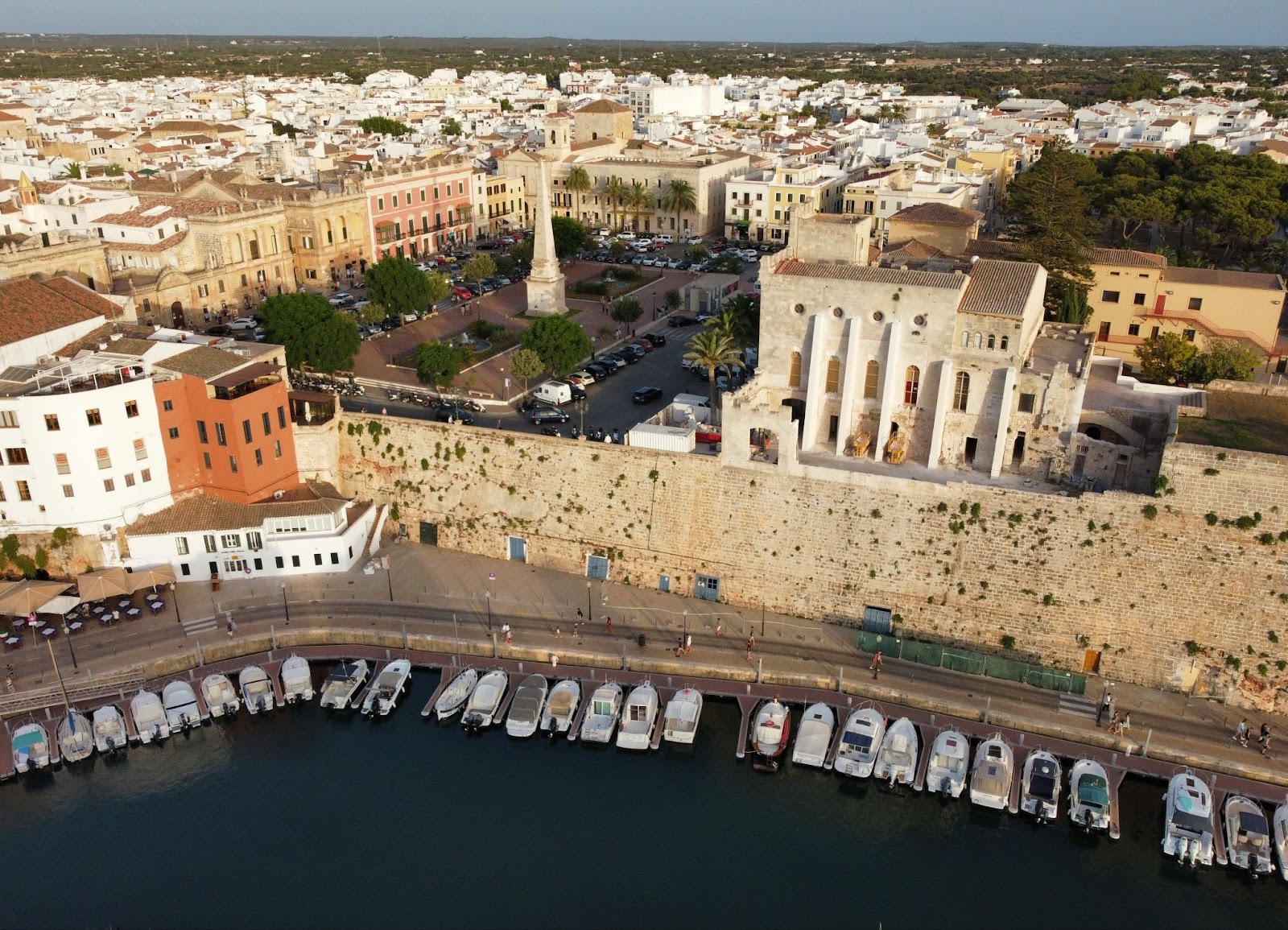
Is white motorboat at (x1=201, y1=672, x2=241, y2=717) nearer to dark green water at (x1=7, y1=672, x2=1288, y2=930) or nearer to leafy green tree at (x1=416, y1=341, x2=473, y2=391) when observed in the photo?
dark green water at (x1=7, y1=672, x2=1288, y2=930)

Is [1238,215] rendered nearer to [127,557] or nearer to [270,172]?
[127,557]

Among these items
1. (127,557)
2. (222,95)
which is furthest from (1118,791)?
(222,95)

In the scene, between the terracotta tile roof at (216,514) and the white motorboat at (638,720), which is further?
the terracotta tile roof at (216,514)

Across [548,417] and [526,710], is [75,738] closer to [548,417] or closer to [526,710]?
[526,710]

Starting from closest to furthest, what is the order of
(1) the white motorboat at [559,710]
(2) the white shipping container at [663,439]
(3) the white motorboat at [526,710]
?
(3) the white motorboat at [526,710], (1) the white motorboat at [559,710], (2) the white shipping container at [663,439]

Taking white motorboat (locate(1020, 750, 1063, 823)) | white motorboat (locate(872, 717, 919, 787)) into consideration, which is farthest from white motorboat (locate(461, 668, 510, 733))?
white motorboat (locate(1020, 750, 1063, 823))

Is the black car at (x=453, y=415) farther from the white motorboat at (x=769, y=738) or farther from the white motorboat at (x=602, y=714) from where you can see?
the white motorboat at (x=769, y=738)

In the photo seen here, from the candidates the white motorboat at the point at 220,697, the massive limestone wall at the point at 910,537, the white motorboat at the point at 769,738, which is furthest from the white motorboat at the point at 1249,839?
the white motorboat at the point at 220,697
